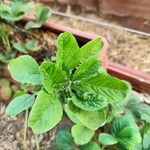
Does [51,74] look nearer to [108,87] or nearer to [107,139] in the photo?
[108,87]

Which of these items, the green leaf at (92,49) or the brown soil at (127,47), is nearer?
the green leaf at (92,49)

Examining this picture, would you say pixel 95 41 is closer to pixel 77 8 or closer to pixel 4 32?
pixel 4 32

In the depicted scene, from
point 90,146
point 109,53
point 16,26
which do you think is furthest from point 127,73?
point 16,26

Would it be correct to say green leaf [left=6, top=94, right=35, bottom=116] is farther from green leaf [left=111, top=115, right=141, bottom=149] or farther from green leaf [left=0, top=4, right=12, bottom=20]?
green leaf [left=0, top=4, right=12, bottom=20]

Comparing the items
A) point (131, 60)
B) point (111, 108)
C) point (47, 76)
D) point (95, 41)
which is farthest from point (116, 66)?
point (47, 76)

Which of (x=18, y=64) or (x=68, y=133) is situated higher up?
(x=18, y=64)

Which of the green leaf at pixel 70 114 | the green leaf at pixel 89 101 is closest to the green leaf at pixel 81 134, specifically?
the green leaf at pixel 70 114

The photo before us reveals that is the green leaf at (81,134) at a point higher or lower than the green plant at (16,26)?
lower

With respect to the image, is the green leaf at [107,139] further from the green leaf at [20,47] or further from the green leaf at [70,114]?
the green leaf at [20,47]

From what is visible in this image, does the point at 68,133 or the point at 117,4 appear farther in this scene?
the point at 117,4
